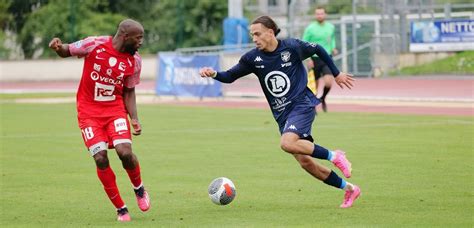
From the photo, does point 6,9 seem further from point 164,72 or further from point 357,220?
point 357,220

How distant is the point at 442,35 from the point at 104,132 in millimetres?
28447

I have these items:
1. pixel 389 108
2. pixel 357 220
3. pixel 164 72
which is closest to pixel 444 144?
pixel 357 220

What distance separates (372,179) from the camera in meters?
12.9

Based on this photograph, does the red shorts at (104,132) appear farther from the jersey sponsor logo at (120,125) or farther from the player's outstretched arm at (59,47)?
the player's outstretched arm at (59,47)

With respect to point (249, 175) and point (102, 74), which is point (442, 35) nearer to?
point (249, 175)

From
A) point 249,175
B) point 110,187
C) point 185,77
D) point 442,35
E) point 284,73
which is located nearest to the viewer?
point 110,187

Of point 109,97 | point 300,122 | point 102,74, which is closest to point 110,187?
point 109,97

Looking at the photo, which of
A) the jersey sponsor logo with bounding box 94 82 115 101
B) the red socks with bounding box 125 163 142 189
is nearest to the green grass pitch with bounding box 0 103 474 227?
the red socks with bounding box 125 163 142 189

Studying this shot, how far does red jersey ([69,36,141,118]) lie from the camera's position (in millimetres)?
10344

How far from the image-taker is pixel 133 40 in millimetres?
10219

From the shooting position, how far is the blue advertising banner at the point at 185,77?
99.5 ft

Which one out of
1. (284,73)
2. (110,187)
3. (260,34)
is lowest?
(110,187)

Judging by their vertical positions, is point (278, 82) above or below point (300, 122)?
above

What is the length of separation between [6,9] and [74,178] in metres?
36.6
